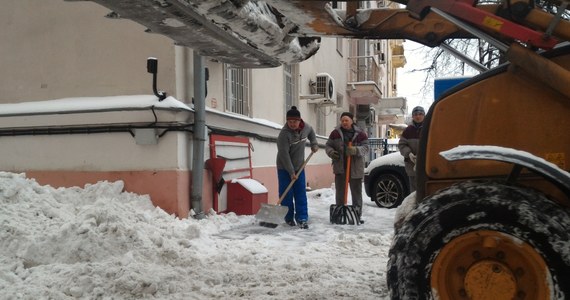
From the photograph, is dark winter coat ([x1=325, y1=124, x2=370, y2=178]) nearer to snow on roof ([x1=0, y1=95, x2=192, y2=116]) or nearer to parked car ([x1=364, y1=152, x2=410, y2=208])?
snow on roof ([x1=0, y1=95, x2=192, y2=116])

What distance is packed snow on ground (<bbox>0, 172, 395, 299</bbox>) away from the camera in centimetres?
412

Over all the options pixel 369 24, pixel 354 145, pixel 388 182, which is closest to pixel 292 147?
pixel 354 145

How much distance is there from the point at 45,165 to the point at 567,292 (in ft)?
23.3

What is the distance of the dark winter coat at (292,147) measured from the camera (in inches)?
304

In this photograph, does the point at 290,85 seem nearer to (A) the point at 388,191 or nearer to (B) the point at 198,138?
(A) the point at 388,191

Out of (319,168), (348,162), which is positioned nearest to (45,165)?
(348,162)

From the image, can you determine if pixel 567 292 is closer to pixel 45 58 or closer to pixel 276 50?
pixel 276 50

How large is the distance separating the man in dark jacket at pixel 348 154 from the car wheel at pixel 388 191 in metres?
2.68

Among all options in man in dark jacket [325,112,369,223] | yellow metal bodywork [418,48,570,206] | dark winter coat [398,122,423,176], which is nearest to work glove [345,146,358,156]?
man in dark jacket [325,112,369,223]

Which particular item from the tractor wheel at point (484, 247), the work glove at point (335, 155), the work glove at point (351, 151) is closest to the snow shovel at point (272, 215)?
the work glove at point (335, 155)

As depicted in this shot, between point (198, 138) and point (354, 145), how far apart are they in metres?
2.56

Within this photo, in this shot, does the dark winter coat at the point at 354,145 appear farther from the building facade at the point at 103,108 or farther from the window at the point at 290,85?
the window at the point at 290,85

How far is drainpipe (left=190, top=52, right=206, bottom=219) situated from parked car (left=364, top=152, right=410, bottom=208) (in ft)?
15.7

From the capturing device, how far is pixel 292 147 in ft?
26.1
